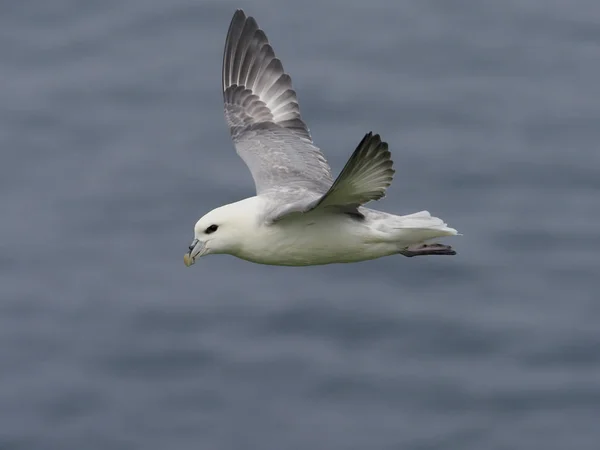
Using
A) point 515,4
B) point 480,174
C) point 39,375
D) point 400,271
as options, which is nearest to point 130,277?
point 39,375

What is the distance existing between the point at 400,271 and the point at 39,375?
460 cm

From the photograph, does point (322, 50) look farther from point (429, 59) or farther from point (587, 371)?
point (587, 371)

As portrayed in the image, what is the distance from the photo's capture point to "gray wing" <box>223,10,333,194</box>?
13.4 m

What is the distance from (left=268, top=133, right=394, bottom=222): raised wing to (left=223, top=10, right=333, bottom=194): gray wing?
1.12m

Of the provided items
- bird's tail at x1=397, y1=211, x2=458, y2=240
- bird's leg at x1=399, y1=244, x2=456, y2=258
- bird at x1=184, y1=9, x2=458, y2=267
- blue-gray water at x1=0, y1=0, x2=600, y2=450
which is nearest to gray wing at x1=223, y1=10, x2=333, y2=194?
bird at x1=184, y1=9, x2=458, y2=267

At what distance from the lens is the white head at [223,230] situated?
12055mm

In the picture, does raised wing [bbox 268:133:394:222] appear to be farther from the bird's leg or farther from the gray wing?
the gray wing

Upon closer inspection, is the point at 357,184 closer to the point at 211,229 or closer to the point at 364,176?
the point at 364,176

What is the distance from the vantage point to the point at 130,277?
20.3m

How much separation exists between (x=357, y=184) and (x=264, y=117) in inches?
120

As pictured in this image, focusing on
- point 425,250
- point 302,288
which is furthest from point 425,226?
point 302,288

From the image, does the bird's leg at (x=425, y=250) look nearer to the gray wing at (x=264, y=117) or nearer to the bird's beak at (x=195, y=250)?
the gray wing at (x=264, y=117)

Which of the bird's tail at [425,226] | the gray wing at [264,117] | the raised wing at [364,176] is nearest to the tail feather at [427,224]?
the bird's tail at [425,226]

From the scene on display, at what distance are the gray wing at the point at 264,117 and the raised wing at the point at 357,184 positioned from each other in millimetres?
1124
